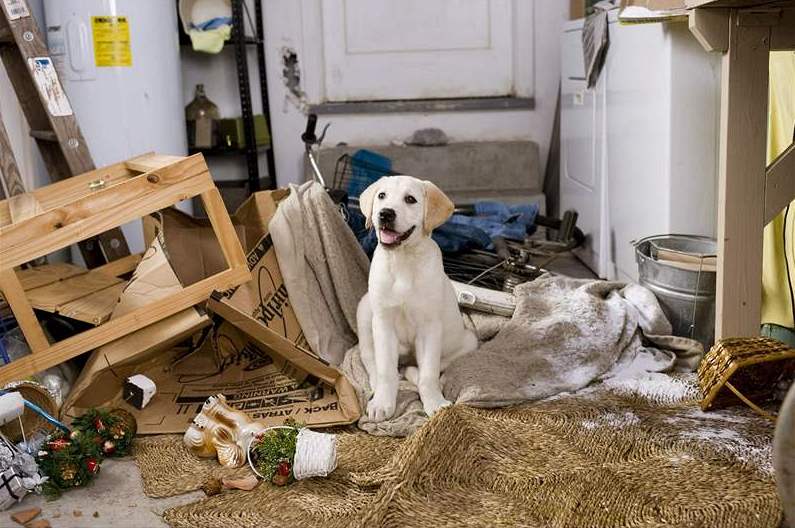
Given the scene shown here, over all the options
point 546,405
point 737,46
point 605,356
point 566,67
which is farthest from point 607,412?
point 566,67

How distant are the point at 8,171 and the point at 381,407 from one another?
1.44 metres

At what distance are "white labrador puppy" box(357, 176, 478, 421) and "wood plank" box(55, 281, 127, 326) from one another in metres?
0.73

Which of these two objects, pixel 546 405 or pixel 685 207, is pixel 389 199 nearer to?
pixel 546 405

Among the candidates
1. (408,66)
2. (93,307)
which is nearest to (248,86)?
(408,66)

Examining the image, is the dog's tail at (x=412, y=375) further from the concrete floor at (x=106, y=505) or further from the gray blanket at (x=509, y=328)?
the concrete floor at (x=106, y=505)

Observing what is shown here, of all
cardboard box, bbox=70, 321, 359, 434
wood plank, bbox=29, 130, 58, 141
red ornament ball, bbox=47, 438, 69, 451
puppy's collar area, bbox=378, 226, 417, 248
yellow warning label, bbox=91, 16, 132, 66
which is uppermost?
yellow warning label, bbox=91, 16, 132, 66

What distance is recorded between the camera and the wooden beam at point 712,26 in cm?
200

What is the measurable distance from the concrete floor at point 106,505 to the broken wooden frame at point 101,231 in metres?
0.40

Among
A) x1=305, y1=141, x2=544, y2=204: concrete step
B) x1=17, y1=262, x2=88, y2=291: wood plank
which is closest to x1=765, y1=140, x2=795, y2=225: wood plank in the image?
x1=17, y1=262, x2=88, y2=291: wood plank

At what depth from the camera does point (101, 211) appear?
221cm

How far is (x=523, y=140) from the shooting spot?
4660 mm

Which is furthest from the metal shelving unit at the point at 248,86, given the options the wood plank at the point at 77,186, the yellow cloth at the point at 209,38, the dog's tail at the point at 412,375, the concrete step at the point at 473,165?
the dog's tail at the point at 412,375

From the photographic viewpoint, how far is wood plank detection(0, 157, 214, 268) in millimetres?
2105

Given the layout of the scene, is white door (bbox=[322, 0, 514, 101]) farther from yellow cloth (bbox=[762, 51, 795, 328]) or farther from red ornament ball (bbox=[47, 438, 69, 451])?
red ornament ball (bbox=[47, 438, 69, 451])
